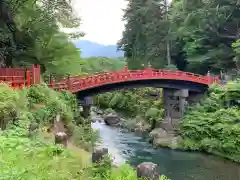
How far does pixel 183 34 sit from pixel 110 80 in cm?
2172

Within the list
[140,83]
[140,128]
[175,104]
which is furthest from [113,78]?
[140,128]

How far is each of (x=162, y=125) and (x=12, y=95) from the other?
80.4 feet

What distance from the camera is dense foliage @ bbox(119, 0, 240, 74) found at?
137 ft

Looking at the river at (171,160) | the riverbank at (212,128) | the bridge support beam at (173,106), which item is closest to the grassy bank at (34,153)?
the river at (171,160)

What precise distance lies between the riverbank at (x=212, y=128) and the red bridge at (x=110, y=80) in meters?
2.43

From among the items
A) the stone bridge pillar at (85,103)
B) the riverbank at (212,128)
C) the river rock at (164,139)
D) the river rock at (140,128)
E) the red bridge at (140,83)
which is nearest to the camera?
the red bridge at (140,83)

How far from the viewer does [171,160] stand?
28625mm

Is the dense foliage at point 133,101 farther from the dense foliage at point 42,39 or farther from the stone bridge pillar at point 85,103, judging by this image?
the dense foliage at point 42,39

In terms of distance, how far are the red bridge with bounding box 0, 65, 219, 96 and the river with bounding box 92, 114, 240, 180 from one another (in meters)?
4.18

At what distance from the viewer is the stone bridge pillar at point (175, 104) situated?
36.2 m

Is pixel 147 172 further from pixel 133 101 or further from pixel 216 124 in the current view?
pixel 133 101

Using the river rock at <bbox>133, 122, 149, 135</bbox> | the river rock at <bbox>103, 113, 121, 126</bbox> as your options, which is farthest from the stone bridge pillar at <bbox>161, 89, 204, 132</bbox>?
the river rock at <bbox>103, 113, 121, 126</bbox>

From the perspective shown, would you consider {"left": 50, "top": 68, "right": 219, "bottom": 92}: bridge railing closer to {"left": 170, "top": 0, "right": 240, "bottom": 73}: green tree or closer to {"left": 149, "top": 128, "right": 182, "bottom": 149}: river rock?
{"left": 149, "top": 128, "right": 182, "bottom": 149}: river rock

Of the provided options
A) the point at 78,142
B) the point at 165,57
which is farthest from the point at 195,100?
the point at 78,142
